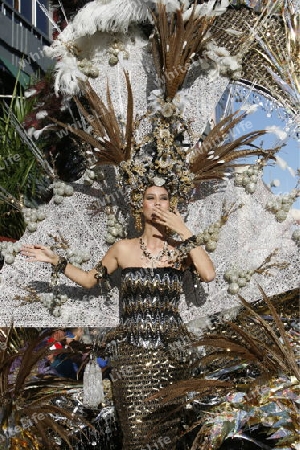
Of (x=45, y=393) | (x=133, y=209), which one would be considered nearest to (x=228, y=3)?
(x=133, y=209)

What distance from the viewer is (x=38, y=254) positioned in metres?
3.77

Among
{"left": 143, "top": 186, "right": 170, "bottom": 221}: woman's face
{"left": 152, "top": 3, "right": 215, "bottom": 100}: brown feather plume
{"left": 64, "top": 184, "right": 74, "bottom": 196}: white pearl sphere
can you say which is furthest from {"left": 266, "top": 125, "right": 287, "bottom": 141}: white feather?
{"left": 64, "top": 184, "right": 74, "bottom": 196}: white pearl sphere

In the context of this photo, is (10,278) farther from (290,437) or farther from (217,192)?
(290,437)

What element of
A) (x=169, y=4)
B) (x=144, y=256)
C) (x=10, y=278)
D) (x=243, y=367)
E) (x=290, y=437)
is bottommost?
(x=290, y=437)

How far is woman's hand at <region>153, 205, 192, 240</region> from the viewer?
3703 millimetres

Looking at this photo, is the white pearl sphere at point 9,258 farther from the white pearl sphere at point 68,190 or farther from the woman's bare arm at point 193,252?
the woman's bare arm at point 193,252

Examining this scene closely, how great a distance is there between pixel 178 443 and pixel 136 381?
38 centimetres

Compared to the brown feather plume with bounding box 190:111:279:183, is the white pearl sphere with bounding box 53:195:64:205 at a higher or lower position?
higher

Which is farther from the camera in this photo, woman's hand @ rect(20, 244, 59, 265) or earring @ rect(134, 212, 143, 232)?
earring @ rect(134, 212, 143, 232)

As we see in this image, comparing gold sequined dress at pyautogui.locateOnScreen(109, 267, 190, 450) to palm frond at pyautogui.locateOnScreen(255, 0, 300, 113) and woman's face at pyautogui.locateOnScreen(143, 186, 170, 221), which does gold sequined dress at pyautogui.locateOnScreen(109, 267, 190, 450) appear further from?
palm frond at pyautogui.locateOnScreen(255, 0, 300, 113)

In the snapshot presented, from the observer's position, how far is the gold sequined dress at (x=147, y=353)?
3.48 meters

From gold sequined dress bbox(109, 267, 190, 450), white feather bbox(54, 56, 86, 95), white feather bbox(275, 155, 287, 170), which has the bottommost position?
gold sequined dress bbox(109, 267, 190, 450)

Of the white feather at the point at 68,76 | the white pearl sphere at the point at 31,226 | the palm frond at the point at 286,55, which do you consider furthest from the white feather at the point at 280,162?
the white pearl sphere at the point at 31,226

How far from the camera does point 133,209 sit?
12.8ft
